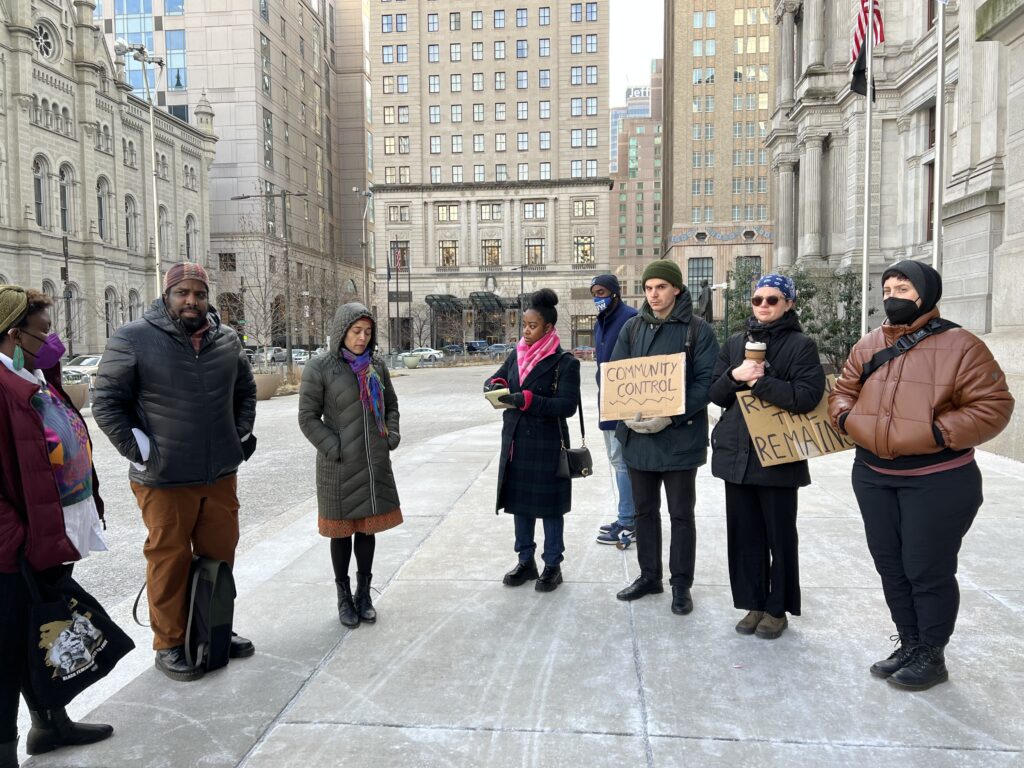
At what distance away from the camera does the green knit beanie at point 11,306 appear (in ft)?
9.93

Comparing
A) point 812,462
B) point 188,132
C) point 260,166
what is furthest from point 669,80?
point 812,462

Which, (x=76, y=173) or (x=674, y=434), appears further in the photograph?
(x=76, y=173)

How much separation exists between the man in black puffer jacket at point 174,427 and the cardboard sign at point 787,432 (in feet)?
8.81

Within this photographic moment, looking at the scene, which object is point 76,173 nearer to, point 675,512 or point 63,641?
point 63,641

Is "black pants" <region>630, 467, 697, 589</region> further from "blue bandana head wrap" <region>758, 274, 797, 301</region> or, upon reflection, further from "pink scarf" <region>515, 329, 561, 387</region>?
"blue bandana head wrap" <region>758, 274, 797, 301</region>

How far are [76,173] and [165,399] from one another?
49.7m

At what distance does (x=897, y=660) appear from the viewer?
148 inches

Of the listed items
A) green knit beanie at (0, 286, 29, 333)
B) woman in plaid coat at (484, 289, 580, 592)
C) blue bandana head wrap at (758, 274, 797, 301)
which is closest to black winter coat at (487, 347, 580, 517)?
woman in plaid coat at (484, 289, 580, 592)

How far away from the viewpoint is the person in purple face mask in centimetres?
291

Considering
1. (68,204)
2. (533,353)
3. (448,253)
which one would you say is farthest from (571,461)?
(448,253)

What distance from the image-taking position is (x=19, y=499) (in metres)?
2.96

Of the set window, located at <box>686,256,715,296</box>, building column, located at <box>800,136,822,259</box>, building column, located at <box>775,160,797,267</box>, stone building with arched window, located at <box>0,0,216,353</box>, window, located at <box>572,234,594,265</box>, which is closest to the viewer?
building column, located at <box>800,136,822,259</box>

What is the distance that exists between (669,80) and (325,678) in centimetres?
10484

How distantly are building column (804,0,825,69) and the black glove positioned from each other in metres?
33.0
